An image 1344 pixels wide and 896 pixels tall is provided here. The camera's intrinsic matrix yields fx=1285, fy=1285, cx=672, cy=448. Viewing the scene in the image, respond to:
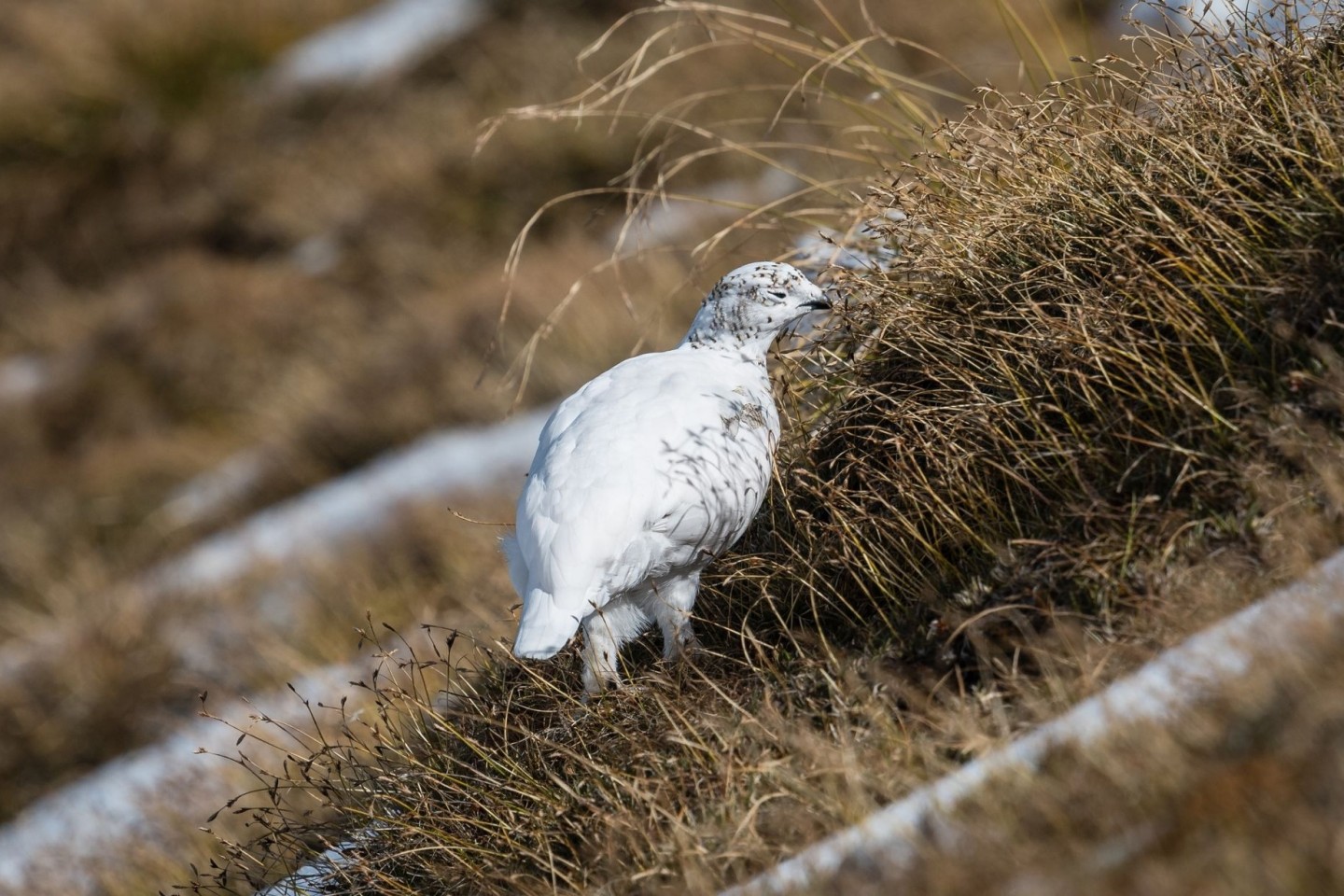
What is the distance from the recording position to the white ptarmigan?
2.25m

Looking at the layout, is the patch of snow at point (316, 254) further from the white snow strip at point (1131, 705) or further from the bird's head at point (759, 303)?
the white snow strip at point (1131, 705)

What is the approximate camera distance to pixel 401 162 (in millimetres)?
10180

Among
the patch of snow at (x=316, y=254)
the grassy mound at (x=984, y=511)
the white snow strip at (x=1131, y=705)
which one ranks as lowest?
the white snow strip at (x=1131, y=705)

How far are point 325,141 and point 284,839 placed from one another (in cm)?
925

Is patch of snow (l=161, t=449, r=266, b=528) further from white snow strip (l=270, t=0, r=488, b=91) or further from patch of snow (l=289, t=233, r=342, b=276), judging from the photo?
white snow strip (l=270, t=0, r=488, b=91)

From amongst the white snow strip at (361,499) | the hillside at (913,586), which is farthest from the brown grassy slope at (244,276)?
the white snow strip at (361,499)

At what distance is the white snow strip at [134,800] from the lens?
4.34 meters

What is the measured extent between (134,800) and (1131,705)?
13.9 feet

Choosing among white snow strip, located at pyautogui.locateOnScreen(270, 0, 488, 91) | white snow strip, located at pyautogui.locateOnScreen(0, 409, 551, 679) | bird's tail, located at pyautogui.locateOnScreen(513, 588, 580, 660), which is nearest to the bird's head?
bird's tail, located at pyautogui.locateOnScreen(513, 588, 580, 660)

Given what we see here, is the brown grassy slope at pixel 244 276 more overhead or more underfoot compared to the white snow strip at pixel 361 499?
more overhead

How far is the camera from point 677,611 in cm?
248

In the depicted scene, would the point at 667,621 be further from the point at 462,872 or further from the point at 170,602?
the point at 170,602

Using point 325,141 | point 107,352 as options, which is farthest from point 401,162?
point 107,352

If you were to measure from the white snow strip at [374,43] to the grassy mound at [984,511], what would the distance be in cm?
926
